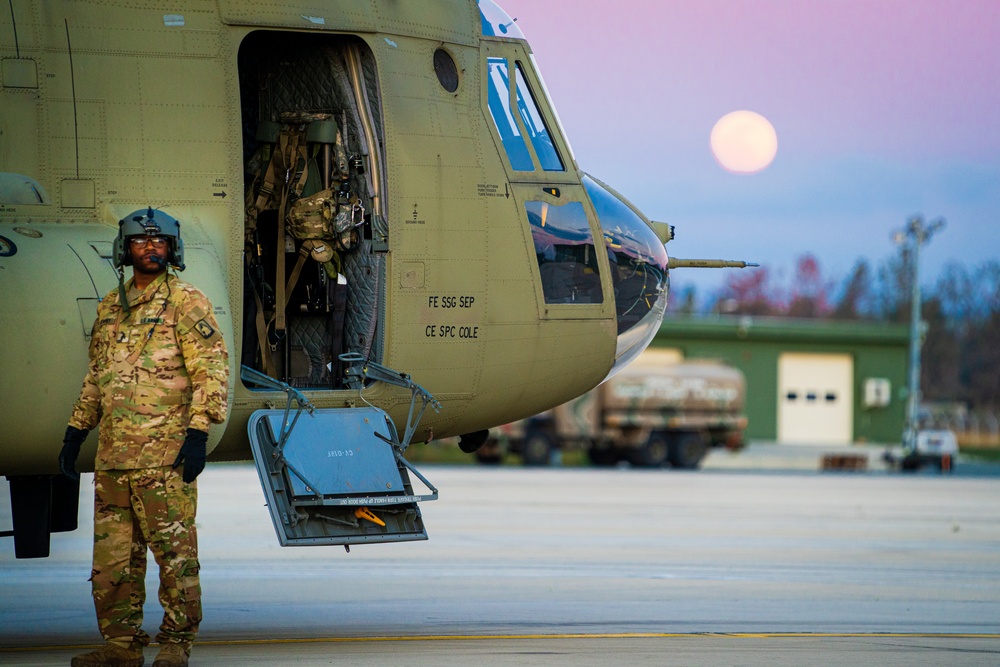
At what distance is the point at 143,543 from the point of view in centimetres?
694

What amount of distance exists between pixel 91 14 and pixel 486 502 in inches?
664

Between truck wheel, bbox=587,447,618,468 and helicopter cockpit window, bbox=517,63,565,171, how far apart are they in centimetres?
3290

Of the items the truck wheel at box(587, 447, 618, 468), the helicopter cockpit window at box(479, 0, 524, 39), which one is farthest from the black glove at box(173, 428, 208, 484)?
the truck wheel at box(587, 447, 618, 468)

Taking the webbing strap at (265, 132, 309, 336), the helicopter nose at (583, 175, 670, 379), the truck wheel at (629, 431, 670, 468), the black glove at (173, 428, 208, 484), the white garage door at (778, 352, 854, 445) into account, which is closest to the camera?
the black glove at (173, 428, 208, 484)

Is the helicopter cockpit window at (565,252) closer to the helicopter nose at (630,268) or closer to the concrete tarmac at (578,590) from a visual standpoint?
the helicopter nose at (630,268)

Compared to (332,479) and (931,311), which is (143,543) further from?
(931,311)

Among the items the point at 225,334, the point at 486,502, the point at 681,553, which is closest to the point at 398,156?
the point at 225,334

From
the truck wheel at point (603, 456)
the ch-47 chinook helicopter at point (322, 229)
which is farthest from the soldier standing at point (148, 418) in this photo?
the truck wheel at point (603, 456)

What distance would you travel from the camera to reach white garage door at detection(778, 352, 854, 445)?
2346 inches

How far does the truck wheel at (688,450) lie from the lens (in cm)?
4059

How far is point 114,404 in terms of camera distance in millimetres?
6688

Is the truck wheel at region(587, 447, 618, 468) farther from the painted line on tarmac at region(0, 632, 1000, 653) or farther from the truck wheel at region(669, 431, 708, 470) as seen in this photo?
the painted line on tarmac at region(0, 632, 1000, 653)

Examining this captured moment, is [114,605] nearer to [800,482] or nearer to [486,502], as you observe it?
[486,502]

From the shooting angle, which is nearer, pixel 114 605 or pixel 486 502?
pixel 114 605
